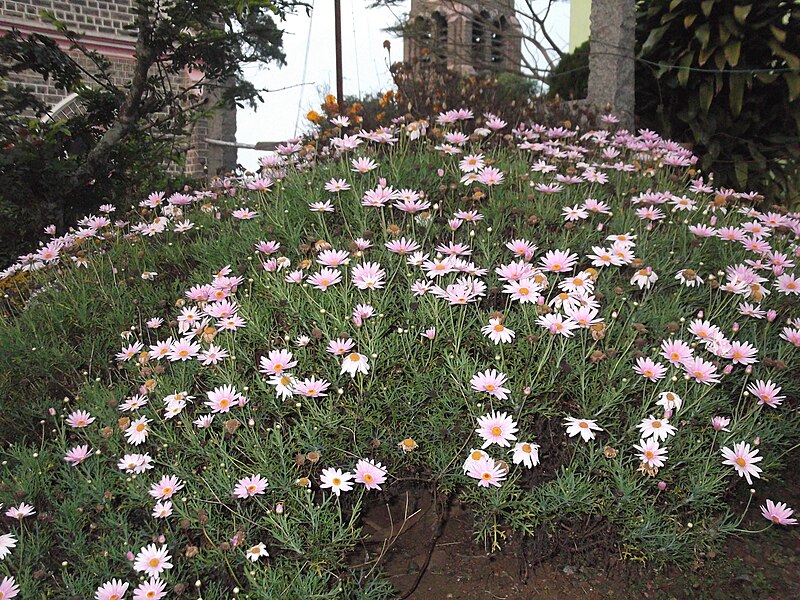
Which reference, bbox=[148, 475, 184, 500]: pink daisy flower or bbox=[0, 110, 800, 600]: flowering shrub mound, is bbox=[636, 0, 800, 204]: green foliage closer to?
bbox=[0, 110, 800, 600]: flowering shrub mound

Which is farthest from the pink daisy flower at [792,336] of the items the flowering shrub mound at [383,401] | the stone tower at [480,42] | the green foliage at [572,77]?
the green foliage at [572,77]

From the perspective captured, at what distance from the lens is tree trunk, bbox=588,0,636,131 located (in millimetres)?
6793

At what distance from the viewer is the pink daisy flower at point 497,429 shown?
6.32ft

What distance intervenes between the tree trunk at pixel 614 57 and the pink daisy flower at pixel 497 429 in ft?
18.3

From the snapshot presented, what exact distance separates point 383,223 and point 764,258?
5.79 ft

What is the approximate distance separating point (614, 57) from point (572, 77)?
6.29 ft

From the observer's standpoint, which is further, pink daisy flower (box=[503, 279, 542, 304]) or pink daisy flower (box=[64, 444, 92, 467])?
pink daisy flower (box=[503, 279, 542, 304])

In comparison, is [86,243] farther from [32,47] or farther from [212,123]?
[212,123]

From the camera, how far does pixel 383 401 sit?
7.43 ft

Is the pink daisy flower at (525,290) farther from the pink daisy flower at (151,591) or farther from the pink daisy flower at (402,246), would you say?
the pink daisy flower at (151,591)

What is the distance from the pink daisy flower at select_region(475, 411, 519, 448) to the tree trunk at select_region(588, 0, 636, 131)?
5.58 meters

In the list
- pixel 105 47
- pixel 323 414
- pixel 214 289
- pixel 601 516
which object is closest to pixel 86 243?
pixel 214 289

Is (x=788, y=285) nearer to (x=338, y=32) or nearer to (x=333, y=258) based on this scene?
(x=333, y=258)

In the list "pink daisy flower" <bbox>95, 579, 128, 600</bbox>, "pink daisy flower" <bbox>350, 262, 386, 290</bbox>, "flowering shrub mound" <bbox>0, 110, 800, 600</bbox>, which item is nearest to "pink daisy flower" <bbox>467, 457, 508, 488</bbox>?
"flowering shrub mound" <bbox>0, 110, 800, 600</bbox>
